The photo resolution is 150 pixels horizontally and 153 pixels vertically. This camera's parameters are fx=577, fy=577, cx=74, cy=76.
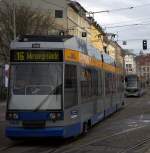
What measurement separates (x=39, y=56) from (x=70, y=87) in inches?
54.0

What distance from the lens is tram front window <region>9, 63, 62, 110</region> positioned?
1683 centimetres

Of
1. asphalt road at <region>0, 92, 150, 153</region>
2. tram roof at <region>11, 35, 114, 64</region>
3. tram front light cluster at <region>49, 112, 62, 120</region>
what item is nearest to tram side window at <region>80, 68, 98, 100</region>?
asphalt road at <region>0, 92, 150, 153</region>

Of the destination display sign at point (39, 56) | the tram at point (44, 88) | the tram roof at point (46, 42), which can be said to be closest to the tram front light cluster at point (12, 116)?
the tram at point (44, 88)

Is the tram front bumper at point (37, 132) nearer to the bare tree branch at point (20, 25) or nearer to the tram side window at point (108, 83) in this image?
the tram side window at point (108, 83)

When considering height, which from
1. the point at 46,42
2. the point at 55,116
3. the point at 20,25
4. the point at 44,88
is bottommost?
the point at 55,116

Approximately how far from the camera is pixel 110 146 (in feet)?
55.2

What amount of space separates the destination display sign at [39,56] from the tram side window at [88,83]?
1.95 metres

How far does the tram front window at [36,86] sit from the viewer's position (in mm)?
16828

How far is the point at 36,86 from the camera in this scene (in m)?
17.0

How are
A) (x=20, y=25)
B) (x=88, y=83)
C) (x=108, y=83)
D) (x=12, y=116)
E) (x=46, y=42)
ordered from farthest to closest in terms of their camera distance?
(x=20, y=25) < (x=108, y=83) < (x=88, y=83) < (x=46, y=42) < (x=12, y=116)

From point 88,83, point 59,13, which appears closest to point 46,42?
point 88,83

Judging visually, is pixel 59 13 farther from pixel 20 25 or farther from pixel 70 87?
pixel 70 87

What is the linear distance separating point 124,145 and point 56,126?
2.11 m

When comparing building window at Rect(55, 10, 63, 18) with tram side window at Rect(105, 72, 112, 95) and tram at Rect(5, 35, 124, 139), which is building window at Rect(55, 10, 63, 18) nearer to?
tram side window at Rect(105, 72, 112, 95)
